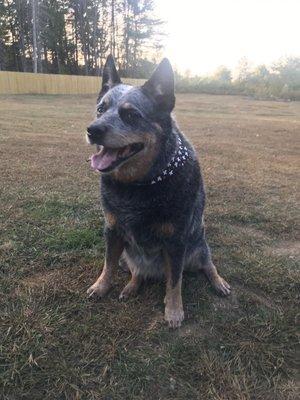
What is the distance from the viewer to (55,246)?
11.4 feet

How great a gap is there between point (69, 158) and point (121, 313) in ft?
14.4

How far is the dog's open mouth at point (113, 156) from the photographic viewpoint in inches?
97.3

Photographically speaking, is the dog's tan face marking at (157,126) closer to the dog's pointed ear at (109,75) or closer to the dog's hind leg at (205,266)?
the dog's pointed ear at (109,75)

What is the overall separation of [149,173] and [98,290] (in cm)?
97

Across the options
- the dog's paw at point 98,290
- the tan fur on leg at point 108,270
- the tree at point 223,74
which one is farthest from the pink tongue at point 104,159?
the tree at point 223,74

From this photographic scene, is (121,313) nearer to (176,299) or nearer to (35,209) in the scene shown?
(176,299)

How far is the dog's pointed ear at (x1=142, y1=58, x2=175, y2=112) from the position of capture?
2.56 metres

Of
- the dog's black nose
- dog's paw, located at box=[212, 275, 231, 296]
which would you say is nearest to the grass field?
dog's paw, located at box=[212, 275, 231, 296]

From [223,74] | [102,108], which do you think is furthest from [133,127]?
[223,74]

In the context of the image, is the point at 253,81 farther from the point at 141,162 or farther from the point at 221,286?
the point at 141,162

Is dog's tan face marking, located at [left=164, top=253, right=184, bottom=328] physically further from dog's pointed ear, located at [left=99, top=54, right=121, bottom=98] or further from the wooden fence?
the wooden fence

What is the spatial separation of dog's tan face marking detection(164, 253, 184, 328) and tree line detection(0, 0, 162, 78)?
3796cm

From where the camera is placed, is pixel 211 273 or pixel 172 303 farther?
pixel 211 273

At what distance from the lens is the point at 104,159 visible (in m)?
2.50
